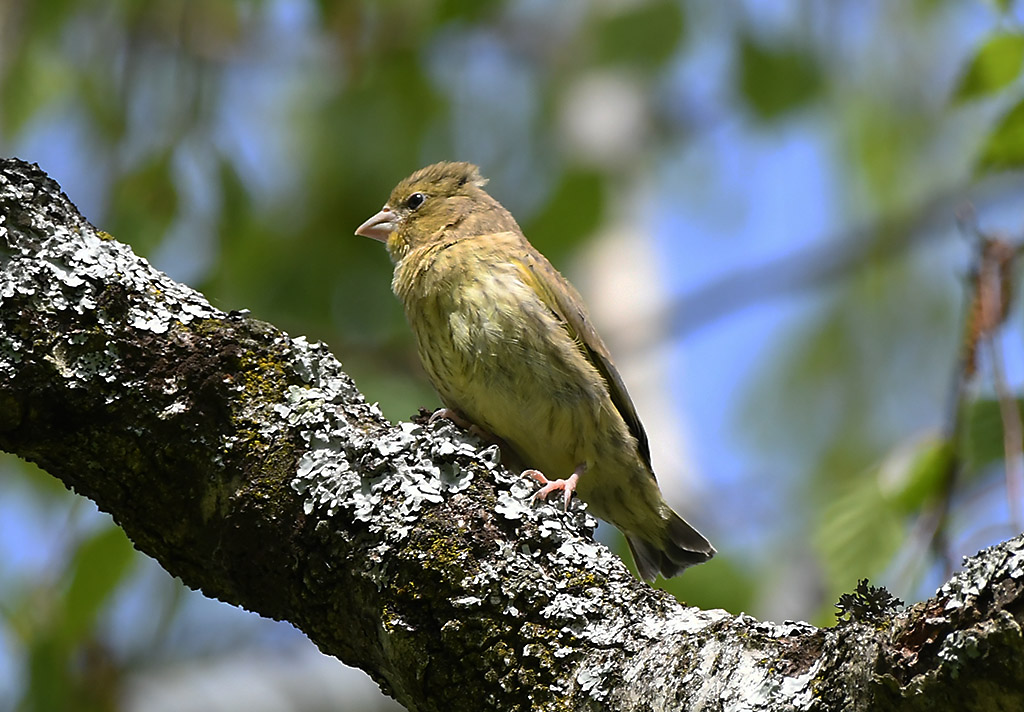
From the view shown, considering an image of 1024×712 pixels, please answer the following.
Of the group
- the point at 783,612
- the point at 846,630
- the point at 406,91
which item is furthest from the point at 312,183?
the point at 846,630

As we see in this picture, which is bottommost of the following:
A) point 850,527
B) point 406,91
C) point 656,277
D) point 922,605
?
point 922,605

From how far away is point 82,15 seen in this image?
575cm

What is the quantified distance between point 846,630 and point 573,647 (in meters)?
0.50

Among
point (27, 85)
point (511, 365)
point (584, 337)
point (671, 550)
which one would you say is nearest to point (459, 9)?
point (584, 337)

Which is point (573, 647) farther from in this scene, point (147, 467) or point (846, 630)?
point (147, 467)

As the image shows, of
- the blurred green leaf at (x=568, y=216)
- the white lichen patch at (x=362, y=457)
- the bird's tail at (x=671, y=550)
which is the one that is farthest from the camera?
the blurred green leaf at (x=568, y=216)

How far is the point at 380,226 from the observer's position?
5.03 m

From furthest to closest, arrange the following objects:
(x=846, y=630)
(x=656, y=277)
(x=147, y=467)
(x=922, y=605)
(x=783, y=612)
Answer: (x=656, y=277) < (x=783, y=612) < (x=147, y=467) < (x=846, y=630) < (x=922, y=605)

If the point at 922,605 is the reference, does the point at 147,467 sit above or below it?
above

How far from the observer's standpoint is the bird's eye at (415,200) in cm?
510

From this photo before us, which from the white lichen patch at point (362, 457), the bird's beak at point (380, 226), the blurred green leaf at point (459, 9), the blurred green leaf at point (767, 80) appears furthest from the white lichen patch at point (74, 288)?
the blurred green leaf at point (767, 80)

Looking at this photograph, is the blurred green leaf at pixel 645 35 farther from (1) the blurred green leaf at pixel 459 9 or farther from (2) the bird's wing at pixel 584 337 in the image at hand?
(2) the bird's wing at pixel 584 337

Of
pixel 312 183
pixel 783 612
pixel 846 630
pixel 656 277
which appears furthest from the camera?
pixel 656 277

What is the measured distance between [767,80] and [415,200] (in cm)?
174
